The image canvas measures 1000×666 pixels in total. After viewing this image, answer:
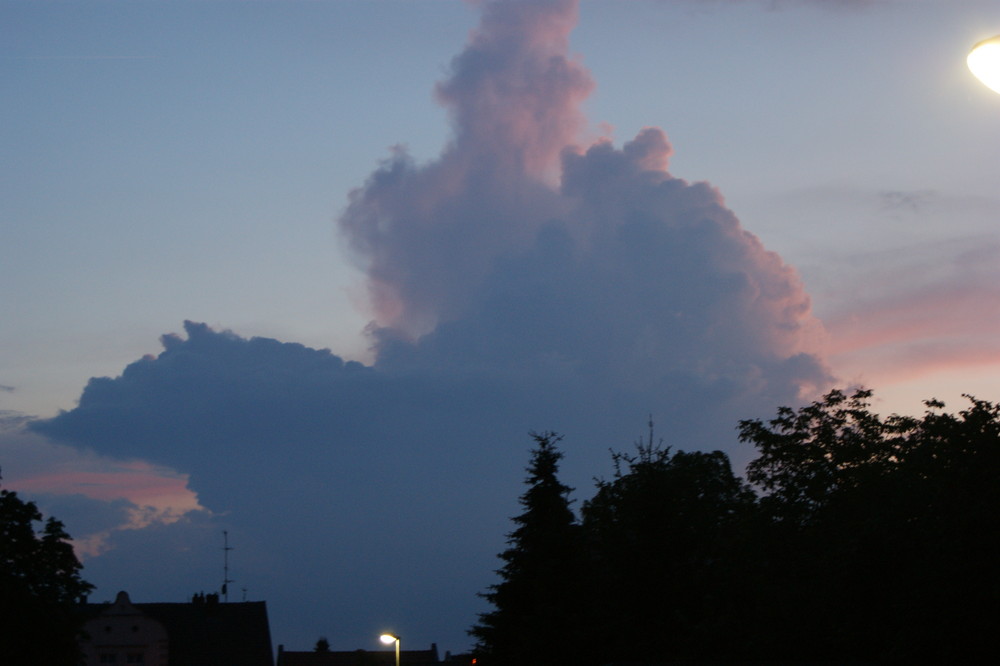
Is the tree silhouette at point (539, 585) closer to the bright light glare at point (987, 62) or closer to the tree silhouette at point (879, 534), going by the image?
the tree silhouette at point (879, 534)

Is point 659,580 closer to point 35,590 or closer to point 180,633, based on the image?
point 35,590

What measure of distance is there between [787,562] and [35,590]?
29462 millimetres

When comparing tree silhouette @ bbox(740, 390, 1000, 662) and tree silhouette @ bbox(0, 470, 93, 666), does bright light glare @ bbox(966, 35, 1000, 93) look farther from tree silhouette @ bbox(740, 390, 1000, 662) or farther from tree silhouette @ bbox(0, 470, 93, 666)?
tree silhouette @ bbox(0, 470, 93, 666)

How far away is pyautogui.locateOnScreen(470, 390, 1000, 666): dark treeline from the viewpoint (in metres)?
26.4

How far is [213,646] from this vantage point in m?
77.2

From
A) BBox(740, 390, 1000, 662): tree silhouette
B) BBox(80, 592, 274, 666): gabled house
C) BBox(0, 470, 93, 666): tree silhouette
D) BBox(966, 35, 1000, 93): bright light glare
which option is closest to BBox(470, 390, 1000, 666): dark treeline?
BBox(740, 390, 1000, 662): tree silhouette

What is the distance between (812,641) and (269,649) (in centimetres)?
5138

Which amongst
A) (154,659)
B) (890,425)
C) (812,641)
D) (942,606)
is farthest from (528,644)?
(154,659)

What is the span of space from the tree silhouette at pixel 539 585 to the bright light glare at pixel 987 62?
33.6 metres

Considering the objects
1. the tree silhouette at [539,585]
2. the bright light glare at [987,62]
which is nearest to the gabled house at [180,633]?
the tree silhouette at [539,585]

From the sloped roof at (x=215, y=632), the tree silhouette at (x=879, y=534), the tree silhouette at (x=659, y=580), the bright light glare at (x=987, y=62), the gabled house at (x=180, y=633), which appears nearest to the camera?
the bright light glare at (x=987, y=62)

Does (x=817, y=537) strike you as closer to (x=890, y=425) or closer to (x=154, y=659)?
(x=890, y=425)

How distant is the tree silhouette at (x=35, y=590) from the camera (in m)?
35.7

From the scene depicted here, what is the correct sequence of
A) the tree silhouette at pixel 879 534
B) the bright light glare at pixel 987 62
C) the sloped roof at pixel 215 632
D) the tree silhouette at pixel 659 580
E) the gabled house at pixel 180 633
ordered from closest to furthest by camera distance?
1. the bright light glare at pixel 987 62
2. the tree silhouette at pixel 879 534
3. the tree silhouette at pixel 659 580
4. the gabled house at pixel 180 633
5. the sloped roof at pixel 215 632
